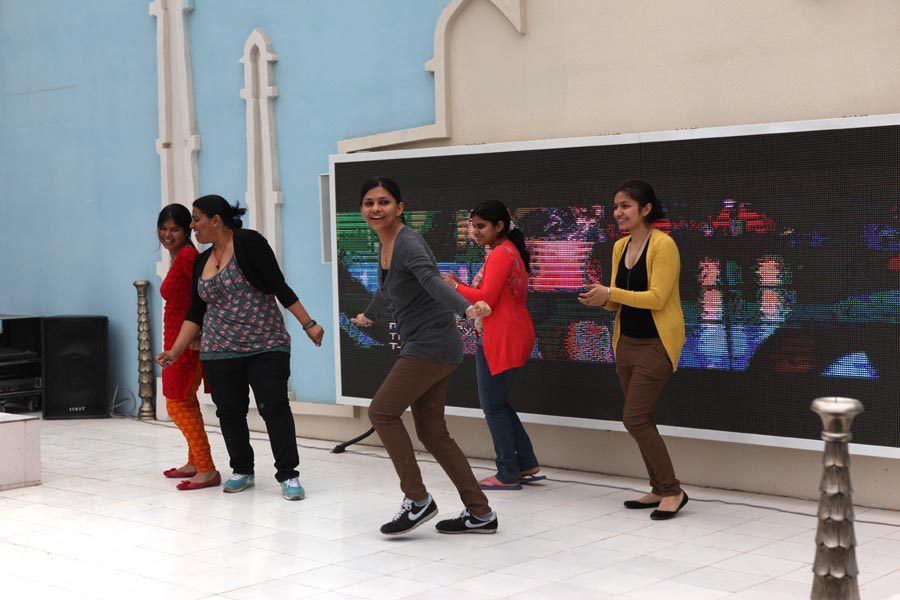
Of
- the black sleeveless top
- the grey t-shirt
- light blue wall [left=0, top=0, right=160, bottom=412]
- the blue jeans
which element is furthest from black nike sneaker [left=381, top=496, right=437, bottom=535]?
light blue wall [left=0, top=0, right=160, bottom=412]

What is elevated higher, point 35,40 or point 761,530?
point 35,40

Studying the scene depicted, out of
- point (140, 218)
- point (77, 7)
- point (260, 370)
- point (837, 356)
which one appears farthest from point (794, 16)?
point (77, 7)

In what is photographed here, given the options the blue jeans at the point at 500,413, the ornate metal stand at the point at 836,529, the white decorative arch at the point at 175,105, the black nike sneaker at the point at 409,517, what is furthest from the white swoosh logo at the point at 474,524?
the white decorative arch at the point at 175,105

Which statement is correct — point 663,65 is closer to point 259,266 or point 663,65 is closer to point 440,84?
point 440,84

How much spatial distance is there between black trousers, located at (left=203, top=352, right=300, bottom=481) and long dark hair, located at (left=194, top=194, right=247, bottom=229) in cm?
75

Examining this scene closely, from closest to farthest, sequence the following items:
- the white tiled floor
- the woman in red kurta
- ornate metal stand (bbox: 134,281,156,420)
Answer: the white tiled floor, the woman in red kurta, ornate metal stand (bbox: 134,281,156,420)

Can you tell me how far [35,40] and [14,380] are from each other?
120 inches

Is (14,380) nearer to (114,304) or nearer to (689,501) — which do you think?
(114,304)

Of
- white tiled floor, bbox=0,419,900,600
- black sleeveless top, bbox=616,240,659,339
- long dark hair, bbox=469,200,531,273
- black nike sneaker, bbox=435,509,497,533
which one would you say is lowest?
white tiled floor, bbox=0,419,900,600

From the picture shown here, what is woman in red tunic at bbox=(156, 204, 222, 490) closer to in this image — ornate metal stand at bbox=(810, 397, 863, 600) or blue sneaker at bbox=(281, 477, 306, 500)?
blue sneaker at bbox=(281, 477, 306, 500)

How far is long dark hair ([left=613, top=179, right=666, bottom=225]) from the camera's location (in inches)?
238

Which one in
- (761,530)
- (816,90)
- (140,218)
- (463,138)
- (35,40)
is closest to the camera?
(761,530)

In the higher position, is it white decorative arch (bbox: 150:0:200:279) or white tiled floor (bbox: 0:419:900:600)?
white decorative arch (bbox: 150:0:200:279)

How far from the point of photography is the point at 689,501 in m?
6.46
